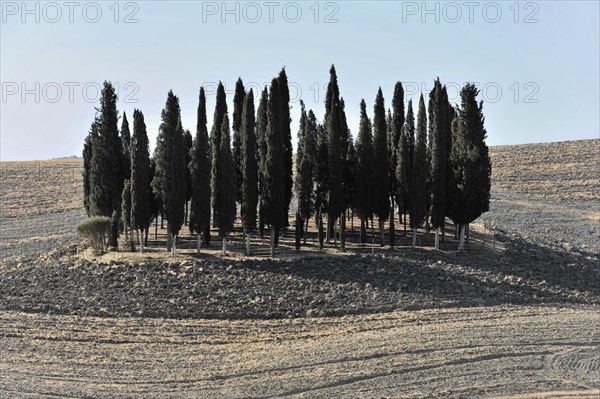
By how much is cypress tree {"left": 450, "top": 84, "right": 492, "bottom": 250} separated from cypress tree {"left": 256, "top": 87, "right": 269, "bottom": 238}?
33.2 feet

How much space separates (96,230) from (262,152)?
9.44 metres

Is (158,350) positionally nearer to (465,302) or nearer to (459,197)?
(465,302)

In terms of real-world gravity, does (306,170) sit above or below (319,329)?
above

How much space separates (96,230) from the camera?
39.2 m

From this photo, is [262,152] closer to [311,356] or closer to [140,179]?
[140,179]

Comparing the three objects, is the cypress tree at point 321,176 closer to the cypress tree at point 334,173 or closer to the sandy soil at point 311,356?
the cypress tree at point 334,173

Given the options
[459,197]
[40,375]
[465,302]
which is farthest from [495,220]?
[40,375]

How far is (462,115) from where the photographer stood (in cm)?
4075

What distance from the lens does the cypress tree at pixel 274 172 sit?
1507 inches

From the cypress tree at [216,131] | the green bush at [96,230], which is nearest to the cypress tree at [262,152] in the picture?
the cypress tree at [216,131]

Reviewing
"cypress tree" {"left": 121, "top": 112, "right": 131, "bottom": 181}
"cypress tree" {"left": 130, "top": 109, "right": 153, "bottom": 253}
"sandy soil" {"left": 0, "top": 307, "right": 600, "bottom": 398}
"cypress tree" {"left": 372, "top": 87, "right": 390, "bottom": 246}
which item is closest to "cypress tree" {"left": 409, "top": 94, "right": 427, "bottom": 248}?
"cypress tree" {"left": 372, "top": 87, "right": 390, "bottom": 246}

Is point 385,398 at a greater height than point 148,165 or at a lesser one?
lesser

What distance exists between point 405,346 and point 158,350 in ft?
28.4

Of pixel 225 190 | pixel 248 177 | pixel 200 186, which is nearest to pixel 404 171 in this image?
pixel 248 177
